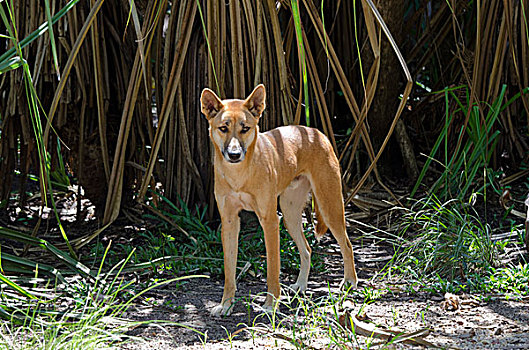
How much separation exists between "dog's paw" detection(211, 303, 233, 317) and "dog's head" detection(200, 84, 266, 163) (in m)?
0.84

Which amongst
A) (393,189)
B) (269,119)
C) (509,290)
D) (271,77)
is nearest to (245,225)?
(269,119)

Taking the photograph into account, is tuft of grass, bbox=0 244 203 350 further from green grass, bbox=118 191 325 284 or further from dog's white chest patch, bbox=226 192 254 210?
dog's white chest patch, bbox=226 192 254 210

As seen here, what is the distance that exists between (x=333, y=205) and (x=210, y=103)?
3.34ft

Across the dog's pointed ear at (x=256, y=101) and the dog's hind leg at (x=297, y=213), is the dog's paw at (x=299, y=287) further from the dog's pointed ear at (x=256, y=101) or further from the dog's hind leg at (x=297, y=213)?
the dog's pointed ear at (x=256, y=101)

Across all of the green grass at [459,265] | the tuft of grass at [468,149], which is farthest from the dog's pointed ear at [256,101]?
the tuft of grass at [468,149]

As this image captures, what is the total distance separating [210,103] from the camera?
11.5ft

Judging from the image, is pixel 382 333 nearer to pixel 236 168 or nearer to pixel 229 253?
pixel 229 253

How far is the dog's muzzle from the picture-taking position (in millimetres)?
3316

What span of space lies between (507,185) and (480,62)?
3.63ft

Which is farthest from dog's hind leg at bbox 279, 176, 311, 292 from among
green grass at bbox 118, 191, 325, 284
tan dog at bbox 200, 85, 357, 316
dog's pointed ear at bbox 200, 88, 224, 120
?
dog's pointed ear at bbox 200, 88, 224, 120

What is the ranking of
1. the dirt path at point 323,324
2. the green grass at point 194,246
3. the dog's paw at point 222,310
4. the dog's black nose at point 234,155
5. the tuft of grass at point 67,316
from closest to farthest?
1. the tuft of grass at point 67,316
2. the dirt path at point 323,324
3. the dog's black nose at point 234,155
4. the dog's paw at point 222,310
5. the green grass at point 194,246

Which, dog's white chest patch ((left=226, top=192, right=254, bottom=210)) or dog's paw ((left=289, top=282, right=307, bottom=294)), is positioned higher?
dog's white chest patch ((left=226, top=192, right=254, bottom=210))

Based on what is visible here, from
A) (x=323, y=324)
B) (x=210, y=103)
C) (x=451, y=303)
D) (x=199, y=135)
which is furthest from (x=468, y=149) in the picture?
(x=323, y=324)

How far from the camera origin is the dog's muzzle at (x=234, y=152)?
3316 millimetres
